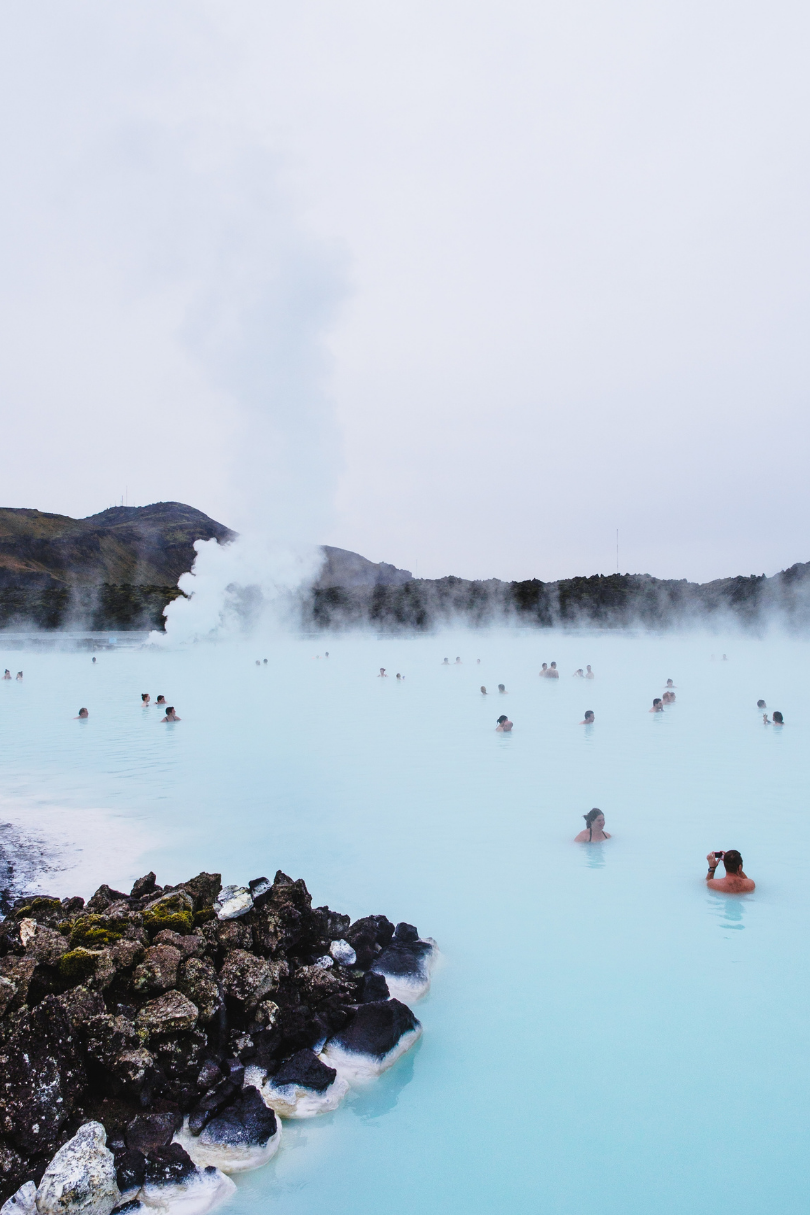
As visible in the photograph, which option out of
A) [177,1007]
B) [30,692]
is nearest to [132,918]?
[177,1007]

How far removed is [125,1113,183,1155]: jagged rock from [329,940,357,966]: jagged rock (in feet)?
4.54

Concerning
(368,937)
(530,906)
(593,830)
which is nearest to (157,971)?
(368,937)

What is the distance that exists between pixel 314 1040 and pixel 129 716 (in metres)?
14.3

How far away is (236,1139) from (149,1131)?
0.38 meters

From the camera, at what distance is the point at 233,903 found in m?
4.29

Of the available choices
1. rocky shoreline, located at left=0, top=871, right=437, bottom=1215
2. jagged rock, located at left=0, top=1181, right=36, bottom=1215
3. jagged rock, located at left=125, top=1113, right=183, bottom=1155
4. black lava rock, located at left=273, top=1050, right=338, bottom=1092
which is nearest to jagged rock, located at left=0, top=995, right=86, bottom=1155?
rocky shoreline, located at left=0, top=871, right=437, bottom=1215

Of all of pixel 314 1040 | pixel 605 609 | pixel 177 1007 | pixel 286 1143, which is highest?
pixel 605 609

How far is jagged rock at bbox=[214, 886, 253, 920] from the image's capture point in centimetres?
424

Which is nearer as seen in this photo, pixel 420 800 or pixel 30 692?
pixel 420 800

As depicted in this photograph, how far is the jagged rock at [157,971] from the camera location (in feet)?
11.3

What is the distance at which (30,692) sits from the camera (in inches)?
827

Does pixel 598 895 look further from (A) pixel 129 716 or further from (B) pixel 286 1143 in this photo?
(A) pixel 129 716

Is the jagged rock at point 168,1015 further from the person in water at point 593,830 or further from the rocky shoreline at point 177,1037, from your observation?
the person in water at point 593,830

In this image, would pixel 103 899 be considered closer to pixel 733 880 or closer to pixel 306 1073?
pixel 306 1073
